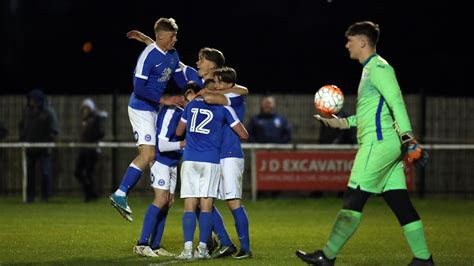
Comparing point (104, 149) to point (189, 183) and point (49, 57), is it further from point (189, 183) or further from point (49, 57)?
point (189, 183)

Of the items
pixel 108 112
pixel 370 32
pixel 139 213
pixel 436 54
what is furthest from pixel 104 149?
pixel 370 32

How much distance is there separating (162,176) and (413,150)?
13.1ft

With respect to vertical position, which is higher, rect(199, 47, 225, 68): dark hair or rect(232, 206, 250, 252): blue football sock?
rect(199, 47, 225, 68): dark hair

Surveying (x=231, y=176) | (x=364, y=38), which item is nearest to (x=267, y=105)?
(x=231, y=176)

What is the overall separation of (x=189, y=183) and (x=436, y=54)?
17409mm

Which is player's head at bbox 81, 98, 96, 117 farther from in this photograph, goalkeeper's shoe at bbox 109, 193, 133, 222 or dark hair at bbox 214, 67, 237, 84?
dark hair at bbox 214, 67, 237, 84

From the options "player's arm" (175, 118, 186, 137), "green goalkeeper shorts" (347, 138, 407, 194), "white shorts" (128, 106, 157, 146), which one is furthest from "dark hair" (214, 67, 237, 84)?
"green goalkeeper shorts" (347, 138, 407, 194)

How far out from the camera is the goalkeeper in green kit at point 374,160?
9893mm

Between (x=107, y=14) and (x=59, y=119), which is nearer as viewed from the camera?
(x=59, y=119)

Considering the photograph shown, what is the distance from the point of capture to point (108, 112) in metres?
23.8

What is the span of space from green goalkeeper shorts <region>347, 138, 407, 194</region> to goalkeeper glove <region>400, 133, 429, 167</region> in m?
0.22

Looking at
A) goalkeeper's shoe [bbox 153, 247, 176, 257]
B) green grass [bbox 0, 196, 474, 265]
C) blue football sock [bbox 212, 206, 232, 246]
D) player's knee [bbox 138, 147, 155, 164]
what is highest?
player's knee [bbox 138, 147, 155, 164]

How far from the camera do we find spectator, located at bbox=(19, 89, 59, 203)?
71.1 ft

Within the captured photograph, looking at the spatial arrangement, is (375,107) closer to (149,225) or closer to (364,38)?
(364,38)
